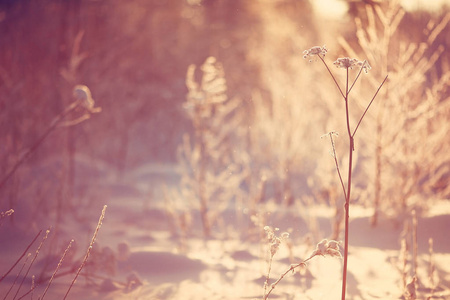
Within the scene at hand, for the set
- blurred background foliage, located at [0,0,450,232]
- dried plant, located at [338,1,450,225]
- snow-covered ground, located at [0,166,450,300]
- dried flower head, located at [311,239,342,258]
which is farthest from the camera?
blurred background foliage, located at [0,0,450,232]

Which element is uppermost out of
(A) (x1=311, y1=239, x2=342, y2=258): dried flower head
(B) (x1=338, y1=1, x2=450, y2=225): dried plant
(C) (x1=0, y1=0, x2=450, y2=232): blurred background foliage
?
(C) (x1=0, y1=0, x2=450, y2=232): blurred background foliage

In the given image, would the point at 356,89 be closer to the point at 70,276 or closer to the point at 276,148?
the point at 276,148

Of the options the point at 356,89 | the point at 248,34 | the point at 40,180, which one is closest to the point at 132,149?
the point at 248,34

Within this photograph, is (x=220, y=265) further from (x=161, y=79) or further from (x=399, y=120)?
(x=161, y=79)

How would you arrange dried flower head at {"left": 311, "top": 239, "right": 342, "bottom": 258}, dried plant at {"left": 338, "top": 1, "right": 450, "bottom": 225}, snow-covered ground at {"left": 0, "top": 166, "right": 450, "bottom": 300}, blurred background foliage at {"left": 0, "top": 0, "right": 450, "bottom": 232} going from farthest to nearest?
1. blurred background foliage at {"left": 0, "top": 0, "right": 450, "bottom": 232}
2. dried plant at {"left": 338, "top": 1, "right": 450, "bottom": 225}
3. snow-covered ground at {"left": 0, "top": 166, "right": 450, "bottom": 300}
4. dried flower head at {"left": 311, "top": 239, "right": 342, "bottom": 258}

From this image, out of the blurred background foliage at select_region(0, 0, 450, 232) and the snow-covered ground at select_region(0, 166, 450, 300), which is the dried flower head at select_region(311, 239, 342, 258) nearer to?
the snow-covered ground at select_region(0, 166, 450, 300)

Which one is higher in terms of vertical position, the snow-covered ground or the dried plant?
the dried plant

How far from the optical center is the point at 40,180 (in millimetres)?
8344

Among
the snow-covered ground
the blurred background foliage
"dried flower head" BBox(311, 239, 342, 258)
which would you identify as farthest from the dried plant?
"dried flower head" BBox(311, 239, 342, 258)

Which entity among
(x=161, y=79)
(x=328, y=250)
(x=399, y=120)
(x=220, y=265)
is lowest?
(x=328, y=250)

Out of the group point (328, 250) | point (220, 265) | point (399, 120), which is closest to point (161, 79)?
point (399, 120)

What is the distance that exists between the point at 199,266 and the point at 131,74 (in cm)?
933

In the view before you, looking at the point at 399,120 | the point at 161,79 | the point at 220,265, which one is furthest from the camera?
the point at 161,79

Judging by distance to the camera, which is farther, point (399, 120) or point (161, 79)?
point (161, 79)
